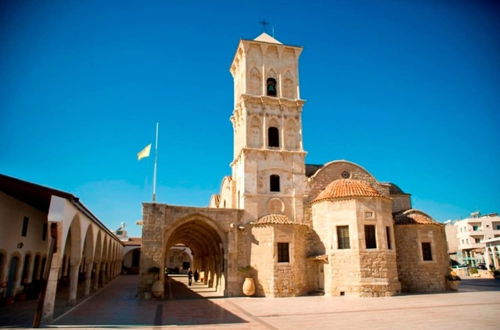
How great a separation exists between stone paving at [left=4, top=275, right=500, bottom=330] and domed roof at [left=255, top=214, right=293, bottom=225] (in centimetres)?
486

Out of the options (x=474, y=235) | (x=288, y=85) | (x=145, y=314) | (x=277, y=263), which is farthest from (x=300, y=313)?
(x=474, y=235)

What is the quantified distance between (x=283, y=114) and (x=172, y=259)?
38921mm

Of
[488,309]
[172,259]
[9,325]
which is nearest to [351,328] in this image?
[488,309]

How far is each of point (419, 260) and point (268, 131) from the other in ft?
44.5

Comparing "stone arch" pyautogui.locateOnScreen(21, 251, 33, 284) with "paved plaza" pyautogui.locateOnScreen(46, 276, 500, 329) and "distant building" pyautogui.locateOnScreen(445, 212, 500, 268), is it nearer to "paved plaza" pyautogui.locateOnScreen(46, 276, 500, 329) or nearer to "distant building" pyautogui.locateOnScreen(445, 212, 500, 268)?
"paved plaza" pyautogui.locateOnScreen(46, 276, 500, 329)

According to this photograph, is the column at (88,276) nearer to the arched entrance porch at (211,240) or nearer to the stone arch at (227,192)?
the arched entrance porch at (211,240)

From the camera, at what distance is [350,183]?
A: 74.0 ft

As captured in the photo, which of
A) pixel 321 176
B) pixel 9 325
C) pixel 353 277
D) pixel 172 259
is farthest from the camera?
pixel 172 259

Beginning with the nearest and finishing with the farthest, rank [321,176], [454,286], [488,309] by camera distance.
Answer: [488,309] → [454,286] → [321,176]

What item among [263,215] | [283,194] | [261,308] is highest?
[283,194]

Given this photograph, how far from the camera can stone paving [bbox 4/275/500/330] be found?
38.5 feet

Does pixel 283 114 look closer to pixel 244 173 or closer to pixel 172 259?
pixel 244 173

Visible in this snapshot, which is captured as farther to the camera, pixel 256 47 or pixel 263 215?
pixel 256 47

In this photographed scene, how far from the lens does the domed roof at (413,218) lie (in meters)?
23.2
